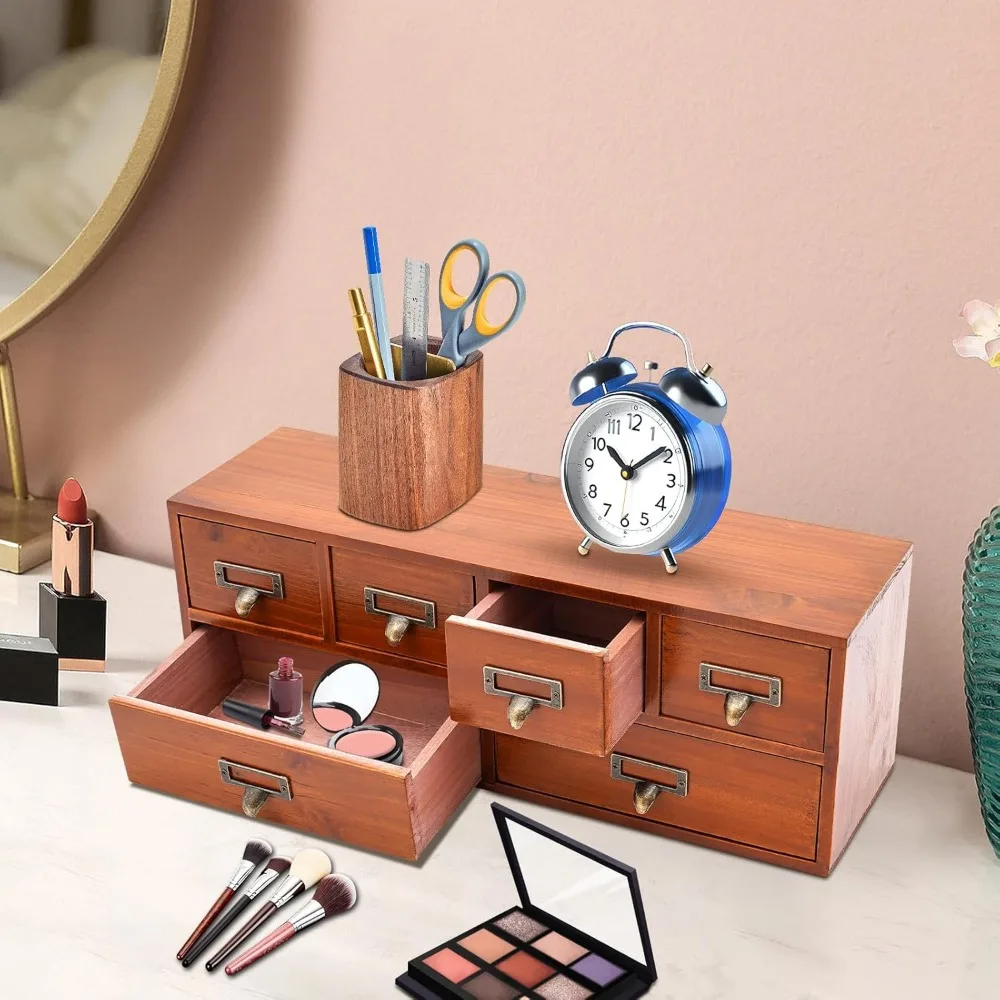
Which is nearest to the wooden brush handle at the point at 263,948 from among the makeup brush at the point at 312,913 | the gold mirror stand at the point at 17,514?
the makeup brush at the point at 312,913

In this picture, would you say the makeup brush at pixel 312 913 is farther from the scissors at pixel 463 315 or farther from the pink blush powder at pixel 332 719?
the scissors at pixel 463 315

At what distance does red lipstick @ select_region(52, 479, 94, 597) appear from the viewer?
122 cm

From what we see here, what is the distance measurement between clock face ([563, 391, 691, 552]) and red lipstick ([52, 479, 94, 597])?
442mm

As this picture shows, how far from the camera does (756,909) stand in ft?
3.25

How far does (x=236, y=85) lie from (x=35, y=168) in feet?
0.76

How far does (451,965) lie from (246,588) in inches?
15.2

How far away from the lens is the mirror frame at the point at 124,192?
1.28 metres

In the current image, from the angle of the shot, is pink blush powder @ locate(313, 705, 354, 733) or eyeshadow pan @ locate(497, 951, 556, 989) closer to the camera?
eyeshadow pan @ locate(497, 951, 556, 989)

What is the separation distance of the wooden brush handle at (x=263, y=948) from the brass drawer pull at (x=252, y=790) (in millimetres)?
121

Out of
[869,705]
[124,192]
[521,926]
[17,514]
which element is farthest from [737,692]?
[17,514]

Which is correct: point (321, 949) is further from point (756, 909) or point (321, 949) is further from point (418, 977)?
point (756, 909)

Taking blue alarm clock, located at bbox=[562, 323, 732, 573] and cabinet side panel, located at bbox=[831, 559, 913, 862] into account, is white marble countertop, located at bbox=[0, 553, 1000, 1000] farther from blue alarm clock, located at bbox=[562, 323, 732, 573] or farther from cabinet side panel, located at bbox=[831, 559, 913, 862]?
blue alarm clock, located at bbox=[562, 323, 732, 573]

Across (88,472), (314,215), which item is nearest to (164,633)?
(88,472)

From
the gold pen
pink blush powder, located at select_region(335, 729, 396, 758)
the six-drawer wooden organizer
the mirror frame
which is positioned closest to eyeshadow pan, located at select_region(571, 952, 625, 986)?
the six-drawer wooden organizer
